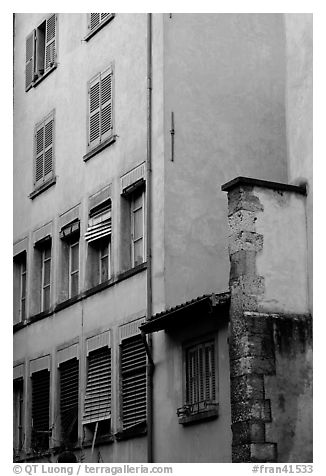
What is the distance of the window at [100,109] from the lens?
2253 centimetres

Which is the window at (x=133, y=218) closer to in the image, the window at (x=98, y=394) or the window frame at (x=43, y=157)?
the window at (x=98, y=394)

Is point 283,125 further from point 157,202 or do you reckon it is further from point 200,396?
point 200,396

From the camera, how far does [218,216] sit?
20.3m

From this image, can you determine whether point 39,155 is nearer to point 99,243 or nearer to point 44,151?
point 44,151

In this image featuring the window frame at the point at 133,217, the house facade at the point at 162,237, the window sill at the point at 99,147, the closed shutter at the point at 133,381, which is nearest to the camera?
the house facade at the point at 162,237

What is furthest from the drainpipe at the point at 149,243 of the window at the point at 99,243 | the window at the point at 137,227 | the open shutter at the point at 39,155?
the open shutter at the point at 39,155

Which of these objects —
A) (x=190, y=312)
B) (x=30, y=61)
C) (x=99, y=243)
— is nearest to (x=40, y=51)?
(x=30, y=61)

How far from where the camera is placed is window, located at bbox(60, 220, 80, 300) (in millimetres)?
23266

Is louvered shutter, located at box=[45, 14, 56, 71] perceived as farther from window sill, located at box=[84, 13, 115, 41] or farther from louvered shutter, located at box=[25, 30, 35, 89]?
window sill, located at box=[84, 13, 115, 41]

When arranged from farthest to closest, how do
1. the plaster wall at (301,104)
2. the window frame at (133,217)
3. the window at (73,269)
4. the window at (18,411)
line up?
1. the window at (18,411)
2. the window at (73,269)
3. the window frame at (133,217)
4. the plaster wall at (301,104)

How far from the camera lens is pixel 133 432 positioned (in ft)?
64.8

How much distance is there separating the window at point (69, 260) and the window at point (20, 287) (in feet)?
5.66
